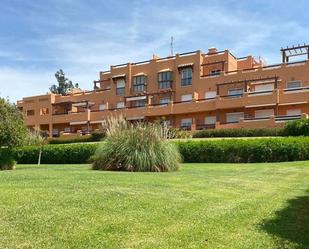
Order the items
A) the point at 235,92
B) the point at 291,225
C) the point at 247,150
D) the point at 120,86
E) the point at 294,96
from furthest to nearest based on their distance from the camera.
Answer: the point at 120,86
the point at 235,92
the point at 294,96
the point at 247,150
the point at 291,225

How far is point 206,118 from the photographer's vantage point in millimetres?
50281

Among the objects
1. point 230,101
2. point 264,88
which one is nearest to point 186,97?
point 230,101

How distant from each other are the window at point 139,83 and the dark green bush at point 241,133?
1971 cm

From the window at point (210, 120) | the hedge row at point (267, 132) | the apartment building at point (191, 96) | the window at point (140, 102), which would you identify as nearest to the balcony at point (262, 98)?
the apartment building at point (191, 96)

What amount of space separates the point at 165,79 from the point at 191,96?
4.87 metres

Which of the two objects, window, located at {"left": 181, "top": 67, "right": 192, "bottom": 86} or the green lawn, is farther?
window, located at {"left": 181, "top": 67, "right": 192, "bottom": 86}

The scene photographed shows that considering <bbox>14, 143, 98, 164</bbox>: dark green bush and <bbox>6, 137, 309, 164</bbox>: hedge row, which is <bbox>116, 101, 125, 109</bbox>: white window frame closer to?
<bbox>14, 143, 98, 164</bbox>: dark green bush

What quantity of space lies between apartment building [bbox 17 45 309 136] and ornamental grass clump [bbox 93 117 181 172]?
2406 centimetres

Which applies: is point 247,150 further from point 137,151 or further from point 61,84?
point 61,84

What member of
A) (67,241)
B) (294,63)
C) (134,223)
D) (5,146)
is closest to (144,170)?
(134,223)

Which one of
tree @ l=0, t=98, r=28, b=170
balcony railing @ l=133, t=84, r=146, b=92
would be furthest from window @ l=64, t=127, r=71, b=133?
tree @ l=0, t=98, r=28, b=170

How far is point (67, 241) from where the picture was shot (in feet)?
18.9

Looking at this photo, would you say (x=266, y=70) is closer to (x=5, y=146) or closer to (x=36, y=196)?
(x=5, y=146)

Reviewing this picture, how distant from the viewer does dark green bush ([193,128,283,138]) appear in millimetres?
34875
